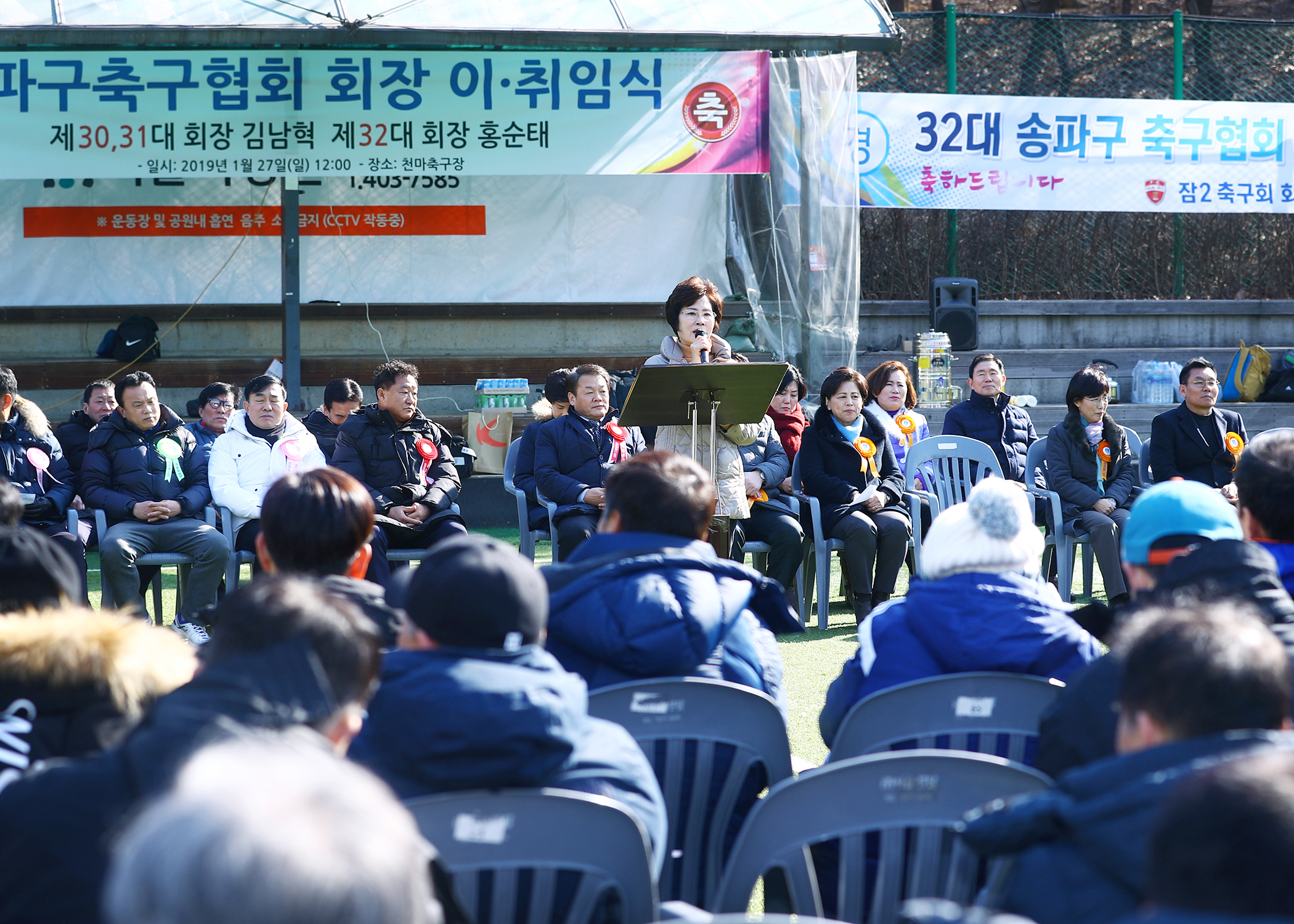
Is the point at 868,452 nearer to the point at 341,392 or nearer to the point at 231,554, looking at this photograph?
the point at 341,392

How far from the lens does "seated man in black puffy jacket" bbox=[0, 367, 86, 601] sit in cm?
516

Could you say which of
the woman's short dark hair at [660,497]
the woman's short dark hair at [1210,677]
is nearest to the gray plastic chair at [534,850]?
the woman's short dark hair at [1210,677]

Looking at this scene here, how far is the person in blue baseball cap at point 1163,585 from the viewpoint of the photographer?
73.4 inches

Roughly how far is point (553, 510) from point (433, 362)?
436 cm

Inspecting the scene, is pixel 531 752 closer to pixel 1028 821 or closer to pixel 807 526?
pixel 1028 821

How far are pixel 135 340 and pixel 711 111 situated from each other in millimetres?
4744

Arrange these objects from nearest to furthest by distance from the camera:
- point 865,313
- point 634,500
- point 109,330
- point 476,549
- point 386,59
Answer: point 476,549 → point 634,500 → point 386,59 → point 109,330 → point 865,313

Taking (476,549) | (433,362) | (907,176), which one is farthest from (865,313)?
(476,549)

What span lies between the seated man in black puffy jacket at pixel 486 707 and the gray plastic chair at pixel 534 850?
64 millimetres

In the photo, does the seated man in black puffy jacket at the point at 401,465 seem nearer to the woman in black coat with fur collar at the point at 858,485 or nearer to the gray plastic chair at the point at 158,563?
the gray plastic chair at the point at 158,563

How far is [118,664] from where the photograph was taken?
5.63 ft

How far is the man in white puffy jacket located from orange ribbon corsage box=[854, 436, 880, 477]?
2585 mm

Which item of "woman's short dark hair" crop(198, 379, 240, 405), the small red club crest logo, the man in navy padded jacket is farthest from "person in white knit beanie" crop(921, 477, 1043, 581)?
the small red club crest logo

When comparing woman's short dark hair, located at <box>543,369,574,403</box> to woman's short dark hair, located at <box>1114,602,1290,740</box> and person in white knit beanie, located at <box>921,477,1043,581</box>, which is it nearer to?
person in white knit beanie, located at <box>921,477,1043,581</box>
